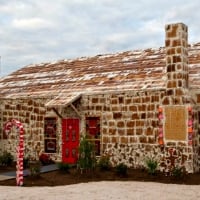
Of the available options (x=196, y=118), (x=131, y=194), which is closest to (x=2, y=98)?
(x=196, y=118)

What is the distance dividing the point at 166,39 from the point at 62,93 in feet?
→ 17.5

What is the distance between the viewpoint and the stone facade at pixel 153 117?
13688 millimetres

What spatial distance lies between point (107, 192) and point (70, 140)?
6418 mm

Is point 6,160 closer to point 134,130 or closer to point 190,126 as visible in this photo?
point 134,130

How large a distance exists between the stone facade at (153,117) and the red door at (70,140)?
0.23m

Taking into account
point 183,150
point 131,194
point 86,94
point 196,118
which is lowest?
point 131,194

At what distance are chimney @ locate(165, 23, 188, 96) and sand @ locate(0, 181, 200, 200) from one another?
347 cm

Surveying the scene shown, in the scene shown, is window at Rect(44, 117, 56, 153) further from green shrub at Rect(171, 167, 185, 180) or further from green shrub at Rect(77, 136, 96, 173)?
green shrub at Rect(171, 167, 185, 180)

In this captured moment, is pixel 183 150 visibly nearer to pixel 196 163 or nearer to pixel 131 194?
pixel 196 163

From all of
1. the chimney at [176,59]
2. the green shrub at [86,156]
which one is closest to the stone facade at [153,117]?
the chimney at [176,59]

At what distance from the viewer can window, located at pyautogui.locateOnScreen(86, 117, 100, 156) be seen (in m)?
16.1

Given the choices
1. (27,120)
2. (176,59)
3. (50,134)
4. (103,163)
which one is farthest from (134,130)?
(27,120)

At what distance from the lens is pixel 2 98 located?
773 inches

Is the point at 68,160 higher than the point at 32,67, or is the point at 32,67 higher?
the point at 32,67
